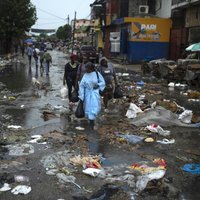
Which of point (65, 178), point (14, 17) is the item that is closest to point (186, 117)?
point (65, 178)

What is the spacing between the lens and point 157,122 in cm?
1075

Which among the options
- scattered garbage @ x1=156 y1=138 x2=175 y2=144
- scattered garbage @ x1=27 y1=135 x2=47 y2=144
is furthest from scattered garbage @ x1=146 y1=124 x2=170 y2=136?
scattered garbage @ x1=27 y1=135 x2=47 y2=144

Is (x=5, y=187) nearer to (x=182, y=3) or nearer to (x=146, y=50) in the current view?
(x=182, y=3)

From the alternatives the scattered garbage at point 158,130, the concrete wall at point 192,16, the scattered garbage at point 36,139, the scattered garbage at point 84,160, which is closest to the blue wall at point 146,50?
the concrete wall at point 192,16

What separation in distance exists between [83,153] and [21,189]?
82.5 inches

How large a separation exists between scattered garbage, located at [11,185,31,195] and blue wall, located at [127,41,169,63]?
1213 inches

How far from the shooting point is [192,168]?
7285mm

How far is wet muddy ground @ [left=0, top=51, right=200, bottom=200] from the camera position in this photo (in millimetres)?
6102

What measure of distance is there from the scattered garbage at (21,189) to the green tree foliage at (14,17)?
42902mm

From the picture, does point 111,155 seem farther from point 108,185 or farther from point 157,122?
point 157,122

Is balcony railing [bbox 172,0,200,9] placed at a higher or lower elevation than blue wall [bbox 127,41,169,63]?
higher

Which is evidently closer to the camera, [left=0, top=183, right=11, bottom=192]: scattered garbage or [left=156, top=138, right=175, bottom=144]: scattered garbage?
[left=0, top=183, right=11, bottom=192]: scattered garbage

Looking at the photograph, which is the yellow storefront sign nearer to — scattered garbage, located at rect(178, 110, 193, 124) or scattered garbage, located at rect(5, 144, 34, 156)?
scattered garbage, located at rect(178, 110, 193, 124)

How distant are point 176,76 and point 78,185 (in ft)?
52.7
